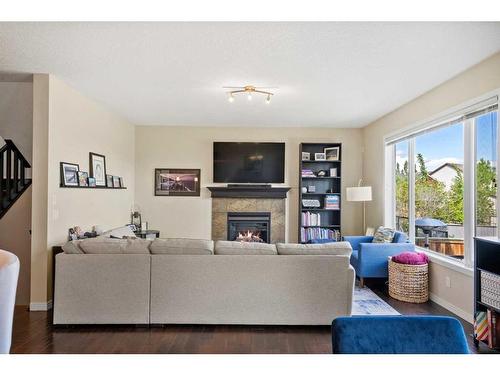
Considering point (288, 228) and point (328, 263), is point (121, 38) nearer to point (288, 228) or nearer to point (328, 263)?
point (328, 263)

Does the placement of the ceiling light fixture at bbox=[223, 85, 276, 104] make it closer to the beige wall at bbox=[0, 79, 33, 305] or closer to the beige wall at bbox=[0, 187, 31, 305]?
the beige wall at bbox=[0, 79, 33, 305]

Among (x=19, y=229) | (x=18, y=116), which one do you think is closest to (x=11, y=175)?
(x=18, y=116)

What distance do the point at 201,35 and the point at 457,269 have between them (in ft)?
11.2

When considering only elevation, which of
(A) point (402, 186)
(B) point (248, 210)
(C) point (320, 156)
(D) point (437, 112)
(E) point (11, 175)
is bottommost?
(B) point (248, 210)

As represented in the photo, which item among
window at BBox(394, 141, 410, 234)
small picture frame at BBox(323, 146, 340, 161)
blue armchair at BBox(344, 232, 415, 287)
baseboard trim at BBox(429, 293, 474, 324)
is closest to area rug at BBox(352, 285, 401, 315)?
blue armchair at BBox(344, 232, 415, 287)

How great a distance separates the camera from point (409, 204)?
16.4 feet

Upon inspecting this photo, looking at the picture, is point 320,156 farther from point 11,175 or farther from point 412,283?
point 11,175

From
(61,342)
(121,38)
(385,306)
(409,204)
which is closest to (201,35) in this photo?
(121,38)

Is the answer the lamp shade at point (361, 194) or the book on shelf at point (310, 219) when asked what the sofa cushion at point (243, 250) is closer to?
the lamp shade at point (361, 194)

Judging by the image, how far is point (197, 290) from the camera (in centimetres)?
312

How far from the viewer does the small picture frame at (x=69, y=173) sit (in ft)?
13.2

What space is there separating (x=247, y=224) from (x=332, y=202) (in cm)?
172

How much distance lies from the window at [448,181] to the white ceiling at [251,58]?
1.88 feet

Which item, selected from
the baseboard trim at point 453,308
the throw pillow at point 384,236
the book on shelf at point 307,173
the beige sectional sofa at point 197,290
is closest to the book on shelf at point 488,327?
the baseboard trim at point 453,308
